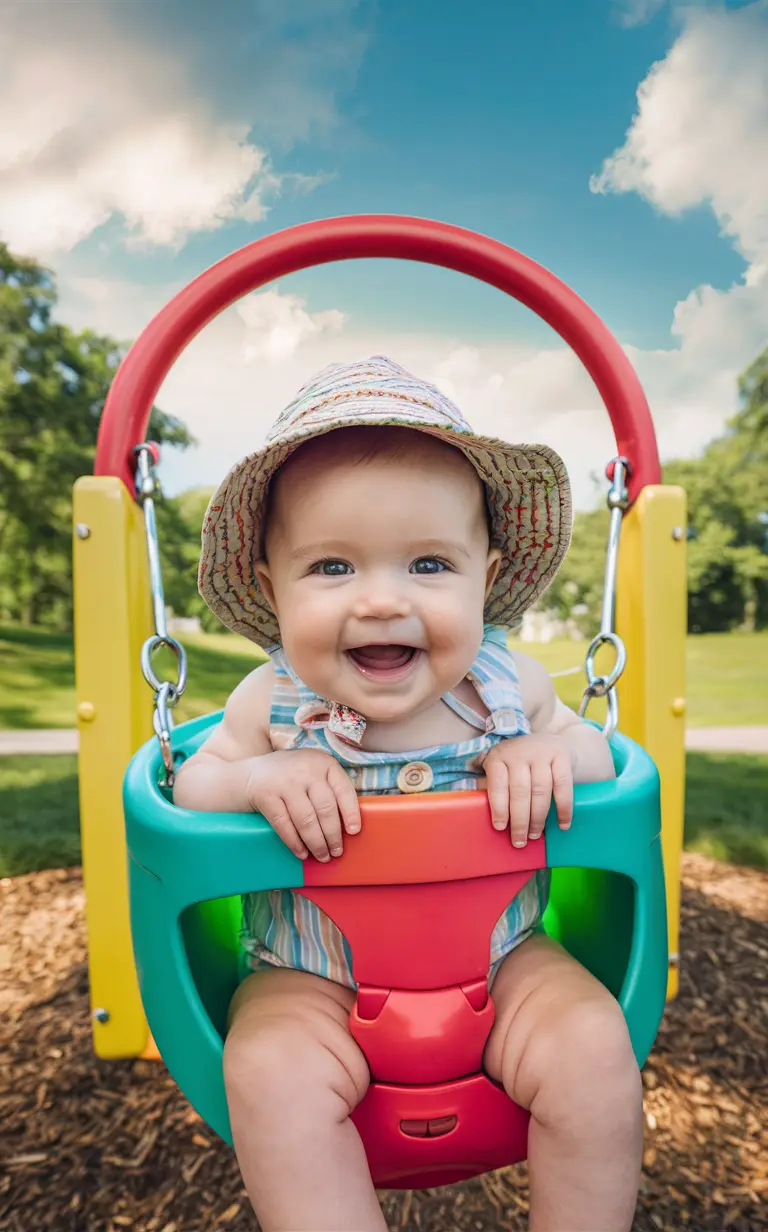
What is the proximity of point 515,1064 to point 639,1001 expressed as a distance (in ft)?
0.64

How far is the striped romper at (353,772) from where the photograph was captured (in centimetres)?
113

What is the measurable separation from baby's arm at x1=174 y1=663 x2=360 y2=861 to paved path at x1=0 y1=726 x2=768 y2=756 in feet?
16.3

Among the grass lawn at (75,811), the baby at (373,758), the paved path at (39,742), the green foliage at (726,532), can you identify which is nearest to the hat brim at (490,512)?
the baby at (373,758)

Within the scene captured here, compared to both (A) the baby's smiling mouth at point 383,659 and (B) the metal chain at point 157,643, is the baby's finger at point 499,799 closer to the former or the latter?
(A) the baby's smiling mouth at point 383,659

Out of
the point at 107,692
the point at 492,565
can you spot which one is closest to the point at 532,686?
the point at 492,565

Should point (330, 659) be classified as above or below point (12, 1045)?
above

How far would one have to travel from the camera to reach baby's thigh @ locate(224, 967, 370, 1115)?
972 millimetres

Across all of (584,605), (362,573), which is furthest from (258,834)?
(584,605)

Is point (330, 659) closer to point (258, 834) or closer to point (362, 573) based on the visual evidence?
point (362, 573)

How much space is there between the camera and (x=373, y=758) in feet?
3.68

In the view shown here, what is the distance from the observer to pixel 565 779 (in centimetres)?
103

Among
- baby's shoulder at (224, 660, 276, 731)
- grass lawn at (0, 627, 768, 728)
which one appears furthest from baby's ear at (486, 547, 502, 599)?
grass lawn at (0, 627, 768, 728)

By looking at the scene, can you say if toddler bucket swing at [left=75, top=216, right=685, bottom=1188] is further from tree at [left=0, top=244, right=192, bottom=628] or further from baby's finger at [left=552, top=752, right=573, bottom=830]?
tree at [left=0, top=244, right=192, bottom=628]

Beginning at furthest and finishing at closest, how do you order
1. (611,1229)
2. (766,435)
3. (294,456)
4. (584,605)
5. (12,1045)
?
(584,605) < (766,435) < (12,1045) < (294,456) < (611,1229)
